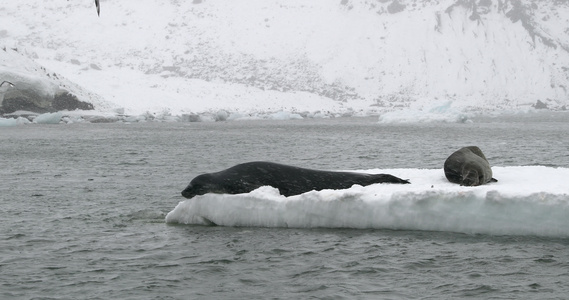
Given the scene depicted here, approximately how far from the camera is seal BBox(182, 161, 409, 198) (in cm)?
1372

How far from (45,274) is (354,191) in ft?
17.8

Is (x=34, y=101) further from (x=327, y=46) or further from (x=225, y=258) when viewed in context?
(x=327, y=46)

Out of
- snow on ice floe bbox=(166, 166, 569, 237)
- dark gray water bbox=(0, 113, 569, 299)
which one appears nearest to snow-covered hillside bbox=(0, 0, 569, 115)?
dark gray water bbox=(0, 113, 569, 299)

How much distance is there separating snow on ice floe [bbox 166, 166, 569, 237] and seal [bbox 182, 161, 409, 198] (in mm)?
366

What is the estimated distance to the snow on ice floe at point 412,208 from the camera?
11891mm

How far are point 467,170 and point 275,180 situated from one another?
3554 millimetres

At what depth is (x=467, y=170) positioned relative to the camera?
44.5 ft

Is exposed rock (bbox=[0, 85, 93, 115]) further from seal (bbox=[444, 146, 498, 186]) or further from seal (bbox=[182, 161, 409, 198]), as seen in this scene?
seal (bbox=[444, 146, 498, 186])

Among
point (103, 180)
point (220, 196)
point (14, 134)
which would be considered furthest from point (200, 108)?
point (220, 196)

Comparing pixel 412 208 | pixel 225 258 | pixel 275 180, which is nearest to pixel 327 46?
pixel 275 180

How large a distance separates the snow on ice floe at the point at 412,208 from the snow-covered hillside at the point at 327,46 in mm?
100127

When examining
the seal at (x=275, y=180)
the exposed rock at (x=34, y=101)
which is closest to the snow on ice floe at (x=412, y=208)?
the seal at (x=275, y=180)

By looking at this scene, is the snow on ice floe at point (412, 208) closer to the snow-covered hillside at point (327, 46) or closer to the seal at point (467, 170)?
the seal at point (467, 170)

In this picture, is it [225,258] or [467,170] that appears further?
[467,170]
